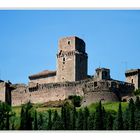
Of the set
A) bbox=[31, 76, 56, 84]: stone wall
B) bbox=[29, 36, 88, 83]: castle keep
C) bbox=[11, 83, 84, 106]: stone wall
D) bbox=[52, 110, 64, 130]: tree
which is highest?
bbox=[29, 36, 88, 83]: castle keep

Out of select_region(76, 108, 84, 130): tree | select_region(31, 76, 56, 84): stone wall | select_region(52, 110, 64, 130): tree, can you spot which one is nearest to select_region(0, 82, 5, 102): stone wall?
select_region(31, 76, 56, 84): stone wall

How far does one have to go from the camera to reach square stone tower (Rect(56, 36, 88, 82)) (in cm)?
4158

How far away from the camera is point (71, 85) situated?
39.9 metres

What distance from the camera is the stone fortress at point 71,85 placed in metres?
37.8

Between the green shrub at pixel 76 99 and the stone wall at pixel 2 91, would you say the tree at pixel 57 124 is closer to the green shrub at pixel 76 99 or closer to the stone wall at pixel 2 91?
the green shrub at pixel 76 99

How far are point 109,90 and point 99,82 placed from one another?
0.98 meters

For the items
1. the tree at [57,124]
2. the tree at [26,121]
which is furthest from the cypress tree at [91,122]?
the tree at [26,121]

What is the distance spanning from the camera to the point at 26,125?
2378 cm

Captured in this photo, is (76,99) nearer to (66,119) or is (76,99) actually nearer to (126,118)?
(66,119)

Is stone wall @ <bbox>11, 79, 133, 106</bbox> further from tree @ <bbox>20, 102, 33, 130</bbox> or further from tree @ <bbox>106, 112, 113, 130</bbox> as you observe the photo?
tree @ <bbox>106, 112, 113, 130</bbox>

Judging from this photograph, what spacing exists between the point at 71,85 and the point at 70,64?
103 inches

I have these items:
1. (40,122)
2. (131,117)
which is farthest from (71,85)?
(40,122)
